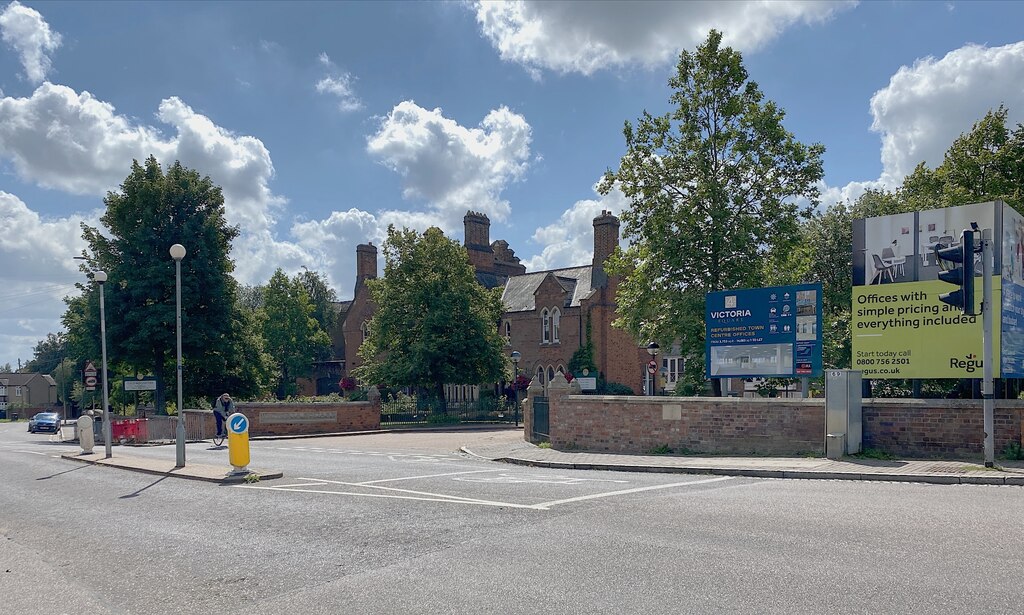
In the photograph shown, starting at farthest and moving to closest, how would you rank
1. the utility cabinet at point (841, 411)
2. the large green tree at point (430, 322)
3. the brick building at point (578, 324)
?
1. the brick building at point (578, 324)
2. the large green tree at point (430, 322)
3. the utility cabinet at point (841, 411)

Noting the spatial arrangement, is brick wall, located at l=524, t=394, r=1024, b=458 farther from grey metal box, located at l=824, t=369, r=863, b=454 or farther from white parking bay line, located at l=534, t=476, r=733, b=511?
white parking bay line, located at l=534, t=476, r=733, b=511

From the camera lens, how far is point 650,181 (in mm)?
26234

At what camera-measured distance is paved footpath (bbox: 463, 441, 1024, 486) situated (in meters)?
12.4

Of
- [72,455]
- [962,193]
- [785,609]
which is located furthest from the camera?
[962,193]

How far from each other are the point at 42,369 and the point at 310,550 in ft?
477

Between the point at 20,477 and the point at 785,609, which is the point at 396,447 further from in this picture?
the point at 785,609

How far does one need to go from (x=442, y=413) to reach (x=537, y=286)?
15936 mm

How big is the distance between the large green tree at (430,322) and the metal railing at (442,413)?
3.18 ft

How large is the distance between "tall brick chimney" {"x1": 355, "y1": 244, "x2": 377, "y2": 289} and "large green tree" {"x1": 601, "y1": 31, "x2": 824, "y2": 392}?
39199 millimetres

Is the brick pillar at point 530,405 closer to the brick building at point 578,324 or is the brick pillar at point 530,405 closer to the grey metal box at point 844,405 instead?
the grey metal box at point 844,405

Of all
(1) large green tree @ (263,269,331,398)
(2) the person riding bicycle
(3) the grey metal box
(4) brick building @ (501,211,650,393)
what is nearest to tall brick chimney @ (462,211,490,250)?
(4) brick building @ (501,211,650,393)

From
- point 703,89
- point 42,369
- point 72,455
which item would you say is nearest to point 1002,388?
point 703,89

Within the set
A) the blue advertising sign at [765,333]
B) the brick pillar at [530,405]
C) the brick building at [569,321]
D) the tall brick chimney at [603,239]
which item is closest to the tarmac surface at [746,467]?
the blue advertising sign at [765,333]

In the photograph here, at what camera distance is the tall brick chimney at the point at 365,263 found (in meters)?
62.7
